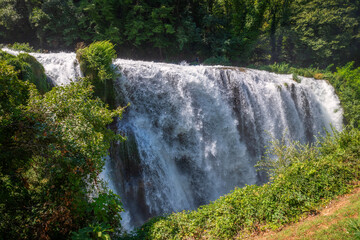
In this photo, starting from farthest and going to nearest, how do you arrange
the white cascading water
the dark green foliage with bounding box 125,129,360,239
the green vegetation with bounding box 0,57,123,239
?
the white cascading water, the dark green foliage with bounding box 125,129,360,239, the green vegetation with bounding box 0,57,123,239

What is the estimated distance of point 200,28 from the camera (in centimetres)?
2364

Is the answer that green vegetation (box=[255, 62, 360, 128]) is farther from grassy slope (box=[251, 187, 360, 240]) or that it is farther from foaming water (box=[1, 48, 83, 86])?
foaming water (box=[1, 48, 83, 86])

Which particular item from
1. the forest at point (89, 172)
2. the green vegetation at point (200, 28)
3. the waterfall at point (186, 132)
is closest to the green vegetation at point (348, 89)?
the forest at point (89, 172)

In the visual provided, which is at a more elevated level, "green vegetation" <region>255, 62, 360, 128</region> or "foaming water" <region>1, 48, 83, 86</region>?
"foaming water" <region>1, 48, 83, 86</region>

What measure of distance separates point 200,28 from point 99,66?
56.3ft

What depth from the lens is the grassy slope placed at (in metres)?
4.19

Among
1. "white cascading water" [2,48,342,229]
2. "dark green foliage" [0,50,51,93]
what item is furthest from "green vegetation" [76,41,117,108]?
"dark green foliage" [0,50,51,93]

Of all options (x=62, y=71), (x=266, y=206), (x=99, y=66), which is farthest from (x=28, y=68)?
(x=266, y=206)

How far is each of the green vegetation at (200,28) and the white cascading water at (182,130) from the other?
963 centimetres

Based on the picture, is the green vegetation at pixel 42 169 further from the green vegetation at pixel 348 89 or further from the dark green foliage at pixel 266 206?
the green vegetation at pixel 348 89

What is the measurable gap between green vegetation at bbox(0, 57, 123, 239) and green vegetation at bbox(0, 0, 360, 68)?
15.6 meters

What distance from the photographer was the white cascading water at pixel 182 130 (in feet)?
30.8

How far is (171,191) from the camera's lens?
9797 millimetres

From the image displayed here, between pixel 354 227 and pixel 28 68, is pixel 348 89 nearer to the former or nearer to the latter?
pixel 354 227
